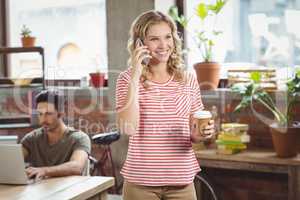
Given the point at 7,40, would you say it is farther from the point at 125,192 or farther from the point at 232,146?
the point at 125,192

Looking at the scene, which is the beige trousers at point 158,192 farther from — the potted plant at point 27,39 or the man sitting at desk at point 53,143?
the potted plant at point 27,39

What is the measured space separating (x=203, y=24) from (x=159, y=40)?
1.92 m

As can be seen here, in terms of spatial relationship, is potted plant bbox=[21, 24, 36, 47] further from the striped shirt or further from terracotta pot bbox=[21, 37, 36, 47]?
the striped shirt

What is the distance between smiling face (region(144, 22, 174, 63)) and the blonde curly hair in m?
0.02

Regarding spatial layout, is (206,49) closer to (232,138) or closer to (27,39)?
(232,138)

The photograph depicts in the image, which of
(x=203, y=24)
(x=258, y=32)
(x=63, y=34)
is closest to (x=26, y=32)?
(x=63, y=34)

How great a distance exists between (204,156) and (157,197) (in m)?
1.24

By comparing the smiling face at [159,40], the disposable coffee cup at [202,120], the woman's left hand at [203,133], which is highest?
the smiling face at [159,40]

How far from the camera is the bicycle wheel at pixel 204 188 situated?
325cm

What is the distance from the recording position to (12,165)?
2.07m

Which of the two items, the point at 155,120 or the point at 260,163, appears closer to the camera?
the point at 155,120

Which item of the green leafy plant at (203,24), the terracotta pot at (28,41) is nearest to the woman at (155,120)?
the green leafy plant at (203,24)

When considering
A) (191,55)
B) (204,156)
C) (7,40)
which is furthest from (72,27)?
(204,156)

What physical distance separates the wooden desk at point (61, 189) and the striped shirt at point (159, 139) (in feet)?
0.55
